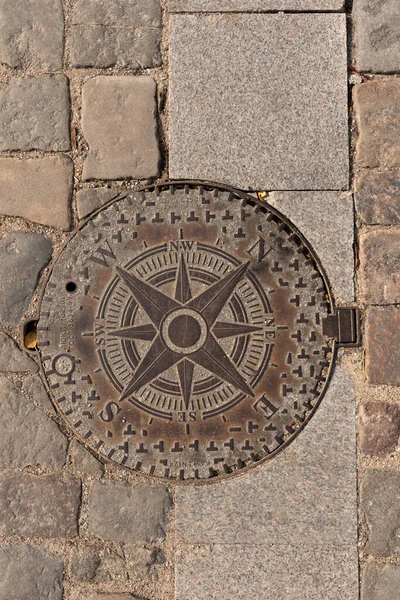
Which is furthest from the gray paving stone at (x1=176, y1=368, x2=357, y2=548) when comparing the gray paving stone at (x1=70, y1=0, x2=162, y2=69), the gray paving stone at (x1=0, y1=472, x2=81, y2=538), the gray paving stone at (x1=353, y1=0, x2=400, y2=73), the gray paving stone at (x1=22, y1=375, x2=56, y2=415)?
the gray paving stone at (x1=70, y1=0, x2=162, y2=69)

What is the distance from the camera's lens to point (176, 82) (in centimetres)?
305

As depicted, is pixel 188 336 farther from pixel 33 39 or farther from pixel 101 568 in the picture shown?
pixel 33 39

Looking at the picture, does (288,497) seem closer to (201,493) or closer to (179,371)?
(201,493)

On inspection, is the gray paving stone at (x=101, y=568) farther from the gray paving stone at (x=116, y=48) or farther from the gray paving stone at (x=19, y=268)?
the gray paving stone at (x=116, y=48)

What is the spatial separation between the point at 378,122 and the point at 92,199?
4.70 feet

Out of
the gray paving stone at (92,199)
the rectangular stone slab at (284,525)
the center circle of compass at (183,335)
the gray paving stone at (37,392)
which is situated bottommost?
the rectangular stone slab at (284,525)

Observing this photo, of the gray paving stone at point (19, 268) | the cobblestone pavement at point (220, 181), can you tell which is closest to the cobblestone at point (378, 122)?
the cobblestone pavement at point (220, 181)

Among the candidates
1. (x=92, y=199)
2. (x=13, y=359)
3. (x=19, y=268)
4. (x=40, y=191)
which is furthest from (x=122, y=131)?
(x=13, y=359)

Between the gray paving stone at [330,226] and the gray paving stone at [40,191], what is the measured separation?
1.01 metres

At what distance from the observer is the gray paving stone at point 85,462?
2.96 metres

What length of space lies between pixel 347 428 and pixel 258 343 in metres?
0.58

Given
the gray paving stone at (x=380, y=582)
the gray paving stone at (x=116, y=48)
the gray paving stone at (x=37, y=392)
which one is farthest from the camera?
the gray paving stone at (x=116, y=48)

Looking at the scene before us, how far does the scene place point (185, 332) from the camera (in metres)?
2.91

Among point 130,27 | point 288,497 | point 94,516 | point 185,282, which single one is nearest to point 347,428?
point 288,497
